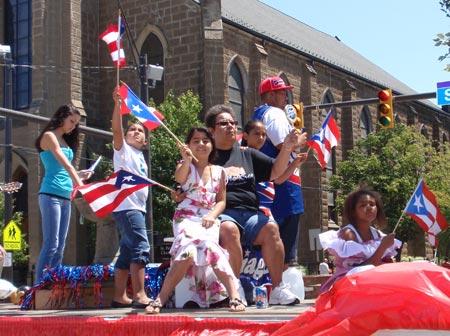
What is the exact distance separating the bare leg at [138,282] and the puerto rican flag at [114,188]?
513 mm

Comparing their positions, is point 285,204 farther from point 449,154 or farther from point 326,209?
point 449,154

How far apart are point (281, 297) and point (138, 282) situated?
1160mm

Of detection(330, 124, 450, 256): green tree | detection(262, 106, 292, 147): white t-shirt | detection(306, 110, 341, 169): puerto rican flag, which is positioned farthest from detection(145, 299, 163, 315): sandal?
detection(330, 124, 450, 256): green tree

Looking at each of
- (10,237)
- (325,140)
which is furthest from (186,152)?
(10,237)

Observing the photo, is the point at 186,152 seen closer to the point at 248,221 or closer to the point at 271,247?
the point at 248,221

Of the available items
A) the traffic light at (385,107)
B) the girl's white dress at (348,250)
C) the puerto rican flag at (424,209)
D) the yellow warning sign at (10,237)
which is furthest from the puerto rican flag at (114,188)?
the yellow warning sign at (10,237)

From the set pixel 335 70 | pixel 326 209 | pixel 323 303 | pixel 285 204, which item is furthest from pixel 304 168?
pixel 323 303

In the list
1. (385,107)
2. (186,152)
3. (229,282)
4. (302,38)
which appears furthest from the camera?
(302,38)

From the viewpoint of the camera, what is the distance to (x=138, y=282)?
633cm

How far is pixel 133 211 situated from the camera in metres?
6.54

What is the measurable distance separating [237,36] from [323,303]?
105ft

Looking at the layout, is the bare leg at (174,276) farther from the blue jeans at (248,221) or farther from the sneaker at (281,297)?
the sneaker at (281,297)

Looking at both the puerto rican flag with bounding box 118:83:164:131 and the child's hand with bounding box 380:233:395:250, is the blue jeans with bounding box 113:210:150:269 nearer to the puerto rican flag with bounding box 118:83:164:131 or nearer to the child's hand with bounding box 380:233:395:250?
the puerto rican flag with bounding box 118:83:164:131

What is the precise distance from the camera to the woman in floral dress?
556cm
